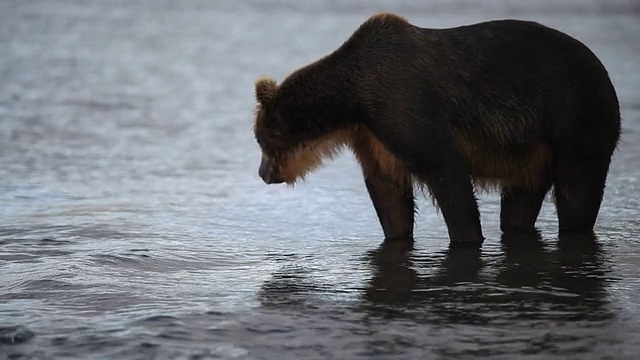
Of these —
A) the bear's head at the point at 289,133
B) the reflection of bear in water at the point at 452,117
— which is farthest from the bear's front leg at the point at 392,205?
the bear's head at the point at 289,133

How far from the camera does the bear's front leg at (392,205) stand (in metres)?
6.94

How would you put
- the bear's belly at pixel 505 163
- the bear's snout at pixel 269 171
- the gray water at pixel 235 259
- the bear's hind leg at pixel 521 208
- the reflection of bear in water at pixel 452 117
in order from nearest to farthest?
1. the gray water at pixel 235 259
2. the reflection of bear in water at pixel 452 117
3. the bear's belly at pixel 505 163
4. the bear's snout at pixel 269 171
5. the bear's hind leg at pixel 521 208

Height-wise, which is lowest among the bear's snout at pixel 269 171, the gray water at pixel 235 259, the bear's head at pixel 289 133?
the gray water at pixel 235 259

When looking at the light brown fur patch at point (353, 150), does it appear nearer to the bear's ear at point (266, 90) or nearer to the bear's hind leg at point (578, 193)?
the bear's ear at point (266, 90)

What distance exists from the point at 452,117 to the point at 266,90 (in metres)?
1.02

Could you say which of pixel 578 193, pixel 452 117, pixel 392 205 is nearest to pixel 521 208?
pixel 578 193

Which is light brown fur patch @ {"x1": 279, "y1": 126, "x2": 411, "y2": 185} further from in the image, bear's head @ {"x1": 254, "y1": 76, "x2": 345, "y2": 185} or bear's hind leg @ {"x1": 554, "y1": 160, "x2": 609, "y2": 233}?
bear's hind leg @ {"x1": 554, "y1": 160, "x2": 609, "y2": 233}

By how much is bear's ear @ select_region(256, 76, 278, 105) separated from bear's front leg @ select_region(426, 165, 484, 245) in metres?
0.98

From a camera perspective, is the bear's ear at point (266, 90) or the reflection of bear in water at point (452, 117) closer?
the reflection of bear in water at point (452, 117)

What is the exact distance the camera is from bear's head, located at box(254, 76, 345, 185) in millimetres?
6570

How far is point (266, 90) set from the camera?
661 centimetres

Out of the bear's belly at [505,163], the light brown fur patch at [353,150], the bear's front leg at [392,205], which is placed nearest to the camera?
the light brown fur patch at [353,150]

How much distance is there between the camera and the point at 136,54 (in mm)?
19406

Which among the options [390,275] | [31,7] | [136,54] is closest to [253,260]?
[390,275]
